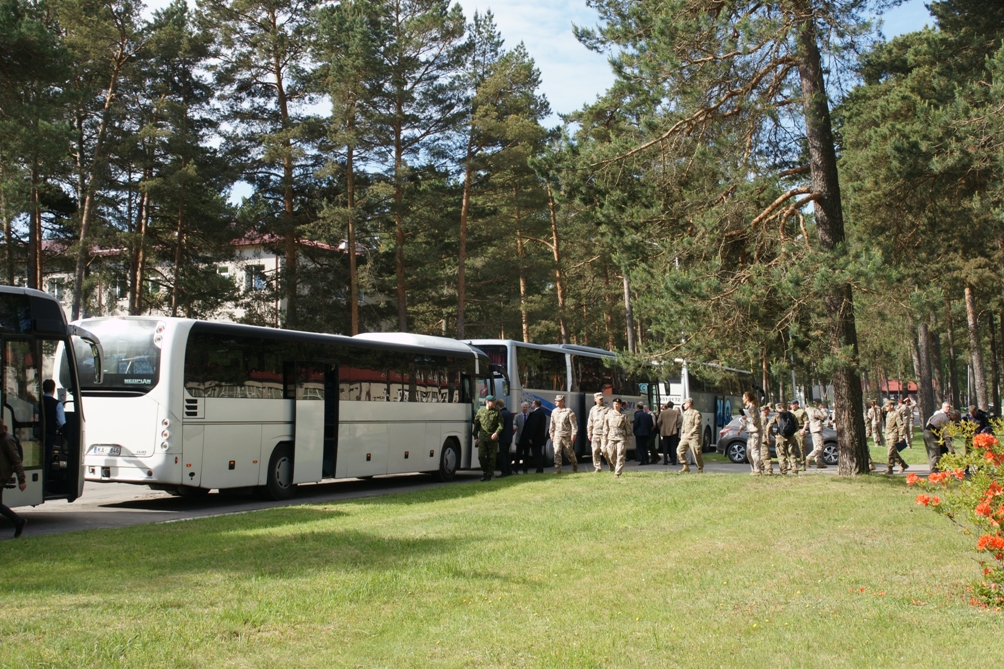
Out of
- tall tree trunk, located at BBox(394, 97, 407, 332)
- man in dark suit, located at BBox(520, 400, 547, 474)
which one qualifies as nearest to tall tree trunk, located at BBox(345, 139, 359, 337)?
tall tree trunk, located at BBox(394, 97, 407, 332)

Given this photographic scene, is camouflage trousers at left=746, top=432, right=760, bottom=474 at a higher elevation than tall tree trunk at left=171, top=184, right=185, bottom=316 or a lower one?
lower

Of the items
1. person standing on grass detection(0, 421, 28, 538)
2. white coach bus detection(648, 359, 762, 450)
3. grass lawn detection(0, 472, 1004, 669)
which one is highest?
white coach bus detection(648, 359, 762, 450)

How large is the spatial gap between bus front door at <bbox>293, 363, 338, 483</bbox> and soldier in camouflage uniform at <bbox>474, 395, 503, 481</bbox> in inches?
121

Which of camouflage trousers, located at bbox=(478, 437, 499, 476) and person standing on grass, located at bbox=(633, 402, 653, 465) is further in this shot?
person standing on grass, located at bbox=(633, 402, 653, 465)

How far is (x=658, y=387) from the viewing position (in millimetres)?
33625

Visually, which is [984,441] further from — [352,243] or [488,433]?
[352,243]

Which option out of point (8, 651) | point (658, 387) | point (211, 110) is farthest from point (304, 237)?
point (8, 651)

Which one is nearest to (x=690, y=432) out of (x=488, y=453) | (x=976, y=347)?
(x=488, y=453)

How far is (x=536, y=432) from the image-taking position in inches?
850

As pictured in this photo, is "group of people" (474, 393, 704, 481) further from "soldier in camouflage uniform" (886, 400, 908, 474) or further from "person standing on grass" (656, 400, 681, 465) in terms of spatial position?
"person standing on grass" (656, 400, 681, 465)

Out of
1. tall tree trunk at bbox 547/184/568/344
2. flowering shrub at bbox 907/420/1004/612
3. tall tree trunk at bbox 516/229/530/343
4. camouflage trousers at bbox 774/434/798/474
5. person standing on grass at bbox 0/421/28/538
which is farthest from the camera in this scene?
tall tree trunk at bbox 547/184/568/344

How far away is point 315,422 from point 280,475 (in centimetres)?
125

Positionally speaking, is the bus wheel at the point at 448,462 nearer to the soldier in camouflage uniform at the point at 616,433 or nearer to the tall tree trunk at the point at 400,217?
the soldier in camouflage uniform at the point at 616,433

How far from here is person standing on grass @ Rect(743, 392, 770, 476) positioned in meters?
19.0
